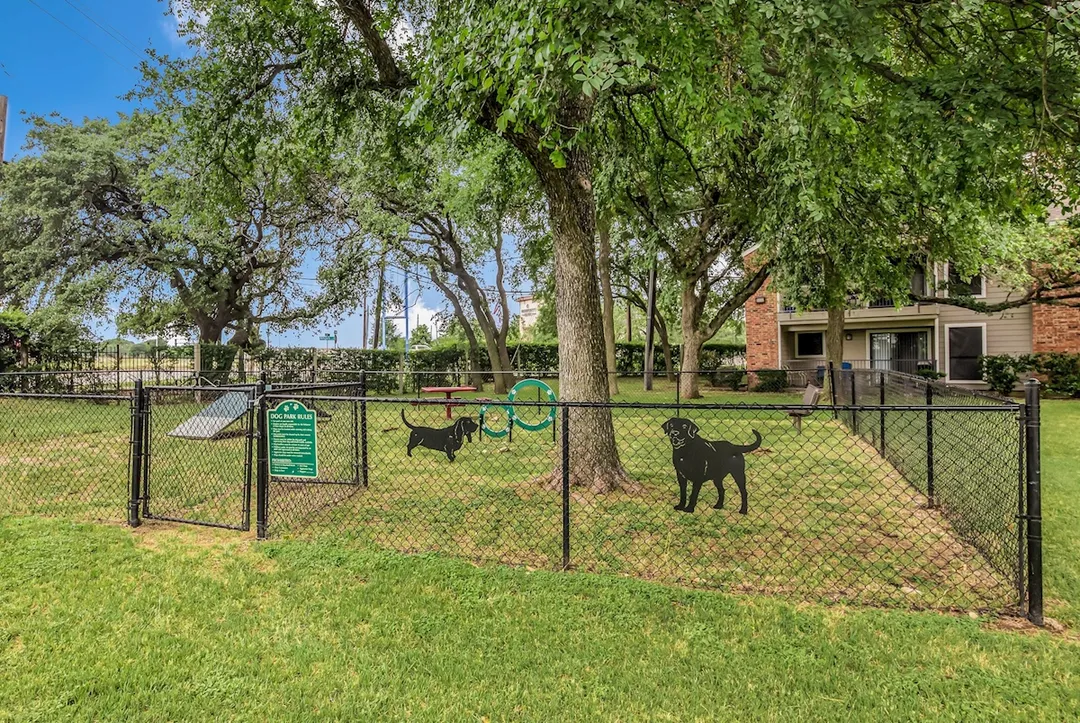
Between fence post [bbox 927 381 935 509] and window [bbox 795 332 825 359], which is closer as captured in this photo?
fence post [bbox 927 381 935 509]

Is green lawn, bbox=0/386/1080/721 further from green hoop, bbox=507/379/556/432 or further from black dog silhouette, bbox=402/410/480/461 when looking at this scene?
green hoop, bbox=507/379/556/432

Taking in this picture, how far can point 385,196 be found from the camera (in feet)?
54.3

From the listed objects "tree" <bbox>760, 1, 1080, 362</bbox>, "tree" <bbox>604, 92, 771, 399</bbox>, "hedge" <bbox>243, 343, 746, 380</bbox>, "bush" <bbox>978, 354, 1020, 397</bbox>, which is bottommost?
"bush" <bbox>978, 354, 1020, 397</bbox>

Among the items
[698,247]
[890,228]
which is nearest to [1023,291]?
[698,247]

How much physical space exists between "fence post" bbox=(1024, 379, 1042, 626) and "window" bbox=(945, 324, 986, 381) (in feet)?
59.3

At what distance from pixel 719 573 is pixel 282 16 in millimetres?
6450

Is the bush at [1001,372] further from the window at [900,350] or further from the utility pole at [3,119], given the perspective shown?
the utility pole at [3,119]

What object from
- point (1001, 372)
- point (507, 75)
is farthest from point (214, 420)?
point (1001, 372)

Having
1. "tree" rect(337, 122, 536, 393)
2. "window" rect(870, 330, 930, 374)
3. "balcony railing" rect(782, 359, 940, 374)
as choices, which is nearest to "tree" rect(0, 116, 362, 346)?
"tree" rect(337, 122, 536, 393)

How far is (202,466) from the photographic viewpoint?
6715 mm

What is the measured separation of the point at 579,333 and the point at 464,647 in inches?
127

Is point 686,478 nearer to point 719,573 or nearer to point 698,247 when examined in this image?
point 719,573

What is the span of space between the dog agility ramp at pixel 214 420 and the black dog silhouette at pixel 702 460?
6.35m

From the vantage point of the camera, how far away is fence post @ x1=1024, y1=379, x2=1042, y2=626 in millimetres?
2934
